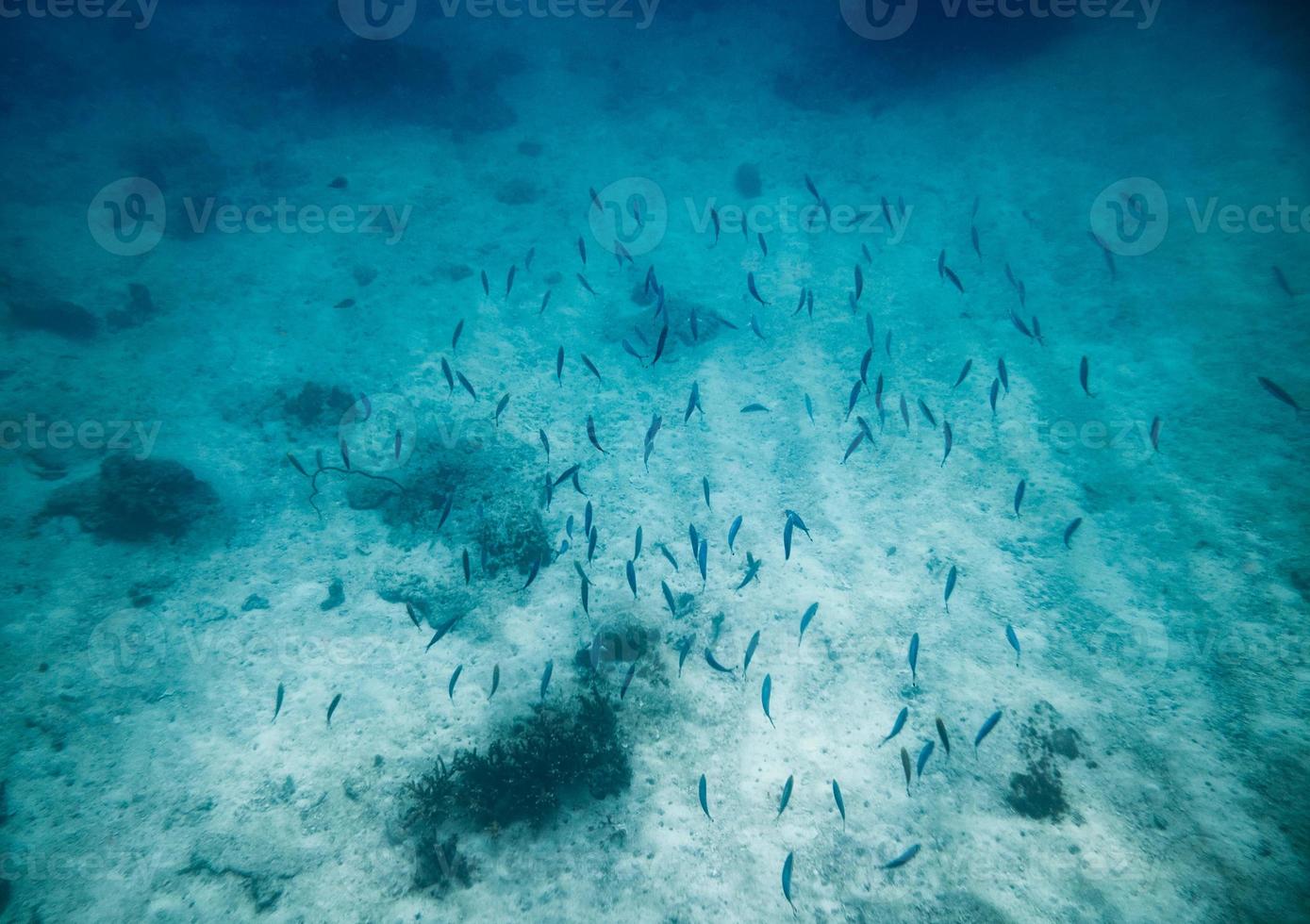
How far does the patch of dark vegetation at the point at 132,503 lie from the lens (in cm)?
735

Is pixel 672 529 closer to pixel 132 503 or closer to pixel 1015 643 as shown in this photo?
pixel 1015 643

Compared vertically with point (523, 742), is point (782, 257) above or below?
above

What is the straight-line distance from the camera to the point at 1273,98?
1359cm

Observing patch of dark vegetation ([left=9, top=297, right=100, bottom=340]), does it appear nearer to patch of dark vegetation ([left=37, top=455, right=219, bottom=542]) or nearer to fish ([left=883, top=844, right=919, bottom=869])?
patch of dark vegetation ([left=37, top=455, right=219, bottom=542])

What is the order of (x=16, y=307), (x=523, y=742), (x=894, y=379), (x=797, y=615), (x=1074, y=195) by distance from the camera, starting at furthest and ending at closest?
(x=1074, y=195) → (x=16, y=307) → (x=894, y=379) → (x=797, y=615) → (x=523, y=742)

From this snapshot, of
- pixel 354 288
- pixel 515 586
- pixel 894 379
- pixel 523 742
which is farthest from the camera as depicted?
pixel 354 288

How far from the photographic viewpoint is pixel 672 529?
764 centimetres

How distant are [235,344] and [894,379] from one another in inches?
523

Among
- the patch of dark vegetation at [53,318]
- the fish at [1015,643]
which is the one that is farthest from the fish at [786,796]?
the patch of dark vegetation at [53,318]

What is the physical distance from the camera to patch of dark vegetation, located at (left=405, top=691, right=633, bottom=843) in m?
5.10

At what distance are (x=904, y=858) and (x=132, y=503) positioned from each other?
409 inches

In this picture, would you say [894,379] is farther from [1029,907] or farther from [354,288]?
[354,288]

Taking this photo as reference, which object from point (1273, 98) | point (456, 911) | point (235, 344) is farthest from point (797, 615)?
point (1273, 98)

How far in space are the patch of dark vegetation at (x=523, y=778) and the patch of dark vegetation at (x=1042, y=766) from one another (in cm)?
388
